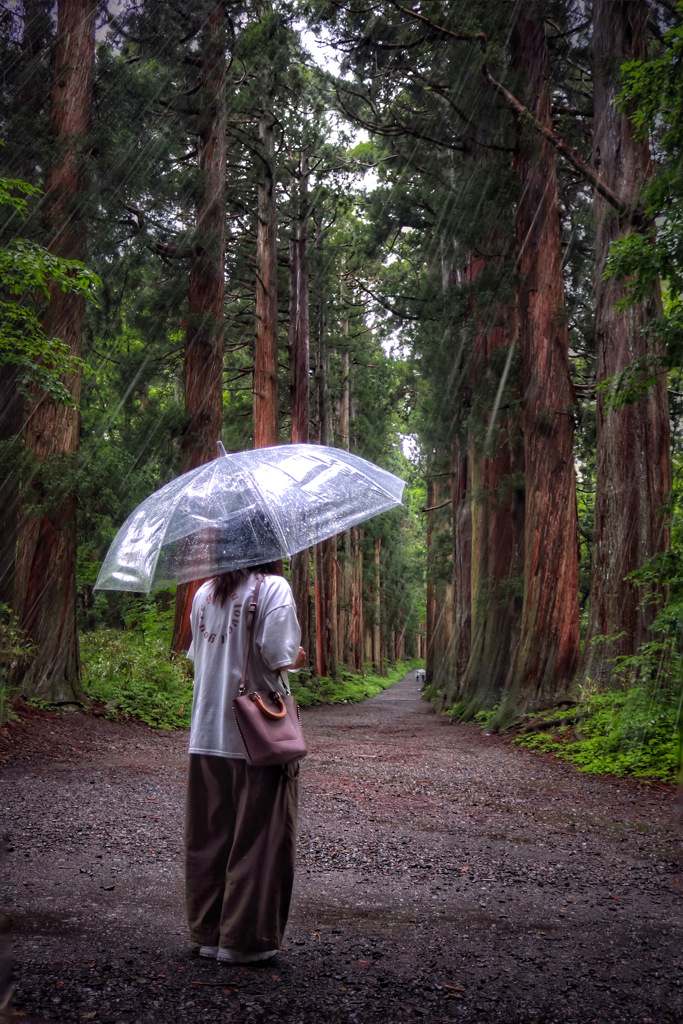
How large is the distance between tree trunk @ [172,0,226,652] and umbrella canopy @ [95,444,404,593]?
1156 cm

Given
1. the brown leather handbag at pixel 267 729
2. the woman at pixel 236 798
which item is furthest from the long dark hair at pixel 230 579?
the brown leather handbag at pixel 267 729

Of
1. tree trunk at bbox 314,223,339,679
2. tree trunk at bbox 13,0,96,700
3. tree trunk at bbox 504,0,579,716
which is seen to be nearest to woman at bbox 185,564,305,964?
tree trunk at bbox 13,0,96,700

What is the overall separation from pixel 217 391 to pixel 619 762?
10469 millimetres

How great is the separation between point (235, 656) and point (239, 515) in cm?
64

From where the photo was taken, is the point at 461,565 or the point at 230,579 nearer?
the point at 230,579

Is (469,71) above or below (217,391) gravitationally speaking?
above

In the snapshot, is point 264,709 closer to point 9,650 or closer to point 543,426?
point 9,650

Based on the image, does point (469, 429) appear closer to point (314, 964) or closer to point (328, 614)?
point (314, 964)

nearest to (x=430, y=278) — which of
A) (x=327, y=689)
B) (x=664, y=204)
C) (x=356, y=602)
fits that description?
(x=664, y=204)

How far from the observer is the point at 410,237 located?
18594 millimetres

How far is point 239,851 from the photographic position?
11.3 feet

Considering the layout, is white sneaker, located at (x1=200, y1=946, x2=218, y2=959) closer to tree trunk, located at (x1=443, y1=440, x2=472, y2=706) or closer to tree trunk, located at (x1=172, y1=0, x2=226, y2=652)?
tree trunk, located at (x1=172, y1=0, x2=226, y2=652)

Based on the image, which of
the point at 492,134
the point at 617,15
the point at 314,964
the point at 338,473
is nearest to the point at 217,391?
the point at 492,134

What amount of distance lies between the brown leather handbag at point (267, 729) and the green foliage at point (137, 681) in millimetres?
9578
